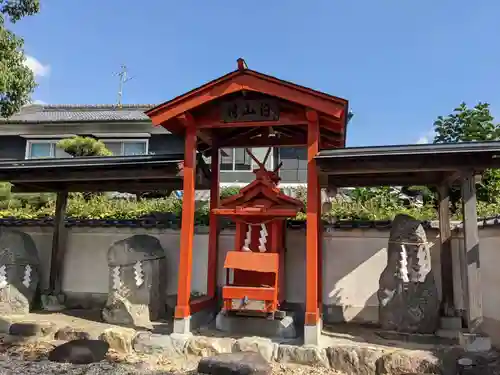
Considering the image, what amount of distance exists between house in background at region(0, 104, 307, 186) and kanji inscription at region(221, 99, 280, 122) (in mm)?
12214

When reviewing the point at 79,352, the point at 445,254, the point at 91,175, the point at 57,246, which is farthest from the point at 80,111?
the point at 445,254

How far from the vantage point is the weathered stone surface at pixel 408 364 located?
5301mm

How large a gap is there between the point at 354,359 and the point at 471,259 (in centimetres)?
215

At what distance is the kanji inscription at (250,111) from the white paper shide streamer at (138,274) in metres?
3.25

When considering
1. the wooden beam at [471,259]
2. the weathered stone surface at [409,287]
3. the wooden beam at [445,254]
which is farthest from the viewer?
the wooden beam at [445,254]

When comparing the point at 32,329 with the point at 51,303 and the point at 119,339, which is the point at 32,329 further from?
the point at 51,303

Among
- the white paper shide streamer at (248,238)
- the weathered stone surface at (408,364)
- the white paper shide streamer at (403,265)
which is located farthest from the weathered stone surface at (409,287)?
the white paper shide streamer at (248,238)

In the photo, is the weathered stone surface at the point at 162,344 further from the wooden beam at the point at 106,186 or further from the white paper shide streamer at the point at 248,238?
the wooden beam at the point at 106,186

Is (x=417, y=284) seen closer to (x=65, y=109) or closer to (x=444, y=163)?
(x=444, y=163)

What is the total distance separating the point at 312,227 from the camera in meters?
6.25

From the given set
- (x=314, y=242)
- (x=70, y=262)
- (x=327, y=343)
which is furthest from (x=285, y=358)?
(x=70, y=262)

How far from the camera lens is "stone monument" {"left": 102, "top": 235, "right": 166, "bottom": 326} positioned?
7.54 meters

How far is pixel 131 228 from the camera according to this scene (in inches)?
372

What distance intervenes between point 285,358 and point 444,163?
12.0ft
